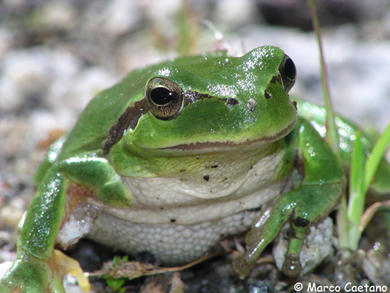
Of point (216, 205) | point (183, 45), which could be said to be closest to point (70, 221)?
point (216, 205)

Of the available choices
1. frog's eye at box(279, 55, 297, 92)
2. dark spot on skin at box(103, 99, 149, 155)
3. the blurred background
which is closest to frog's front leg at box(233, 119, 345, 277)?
frog's eye at box(279, 55, 297, 92)

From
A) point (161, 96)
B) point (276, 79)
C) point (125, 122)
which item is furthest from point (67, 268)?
point (276, 79)

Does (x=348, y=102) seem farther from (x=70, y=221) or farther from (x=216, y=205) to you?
(x=70, y=221)

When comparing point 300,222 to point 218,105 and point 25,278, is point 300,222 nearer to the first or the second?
point 218,105

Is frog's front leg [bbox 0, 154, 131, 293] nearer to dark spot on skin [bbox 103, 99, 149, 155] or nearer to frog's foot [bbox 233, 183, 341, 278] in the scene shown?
dark spot on skin [bbox 103, 99, 149, 155]

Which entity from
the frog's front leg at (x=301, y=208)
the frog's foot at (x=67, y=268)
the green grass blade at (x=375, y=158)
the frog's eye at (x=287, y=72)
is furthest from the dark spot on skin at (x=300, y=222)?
the frog's foot at (x=67, y=268)

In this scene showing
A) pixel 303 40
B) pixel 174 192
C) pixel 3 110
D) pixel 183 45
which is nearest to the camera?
pixel 174 192

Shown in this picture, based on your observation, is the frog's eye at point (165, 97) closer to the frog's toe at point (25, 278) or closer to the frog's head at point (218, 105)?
the frog's head at point (218, 105)
